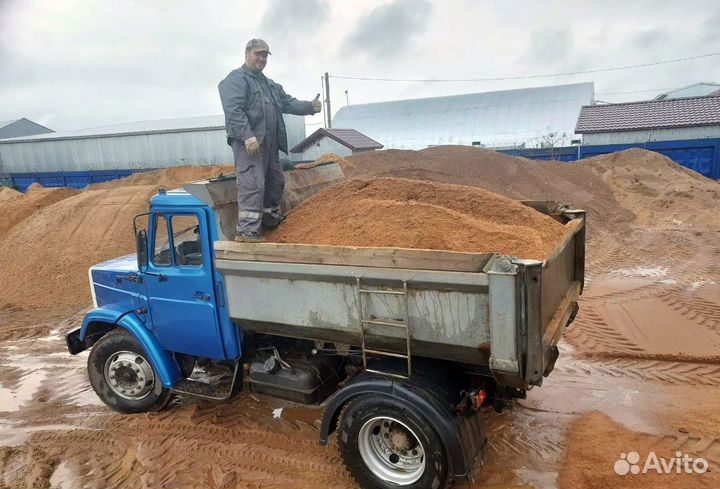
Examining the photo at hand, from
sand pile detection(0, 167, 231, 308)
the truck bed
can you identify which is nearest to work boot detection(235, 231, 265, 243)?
the truck bed

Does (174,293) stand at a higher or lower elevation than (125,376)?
higher

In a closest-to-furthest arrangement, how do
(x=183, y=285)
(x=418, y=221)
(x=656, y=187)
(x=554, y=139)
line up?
(x=418, y=221) → (x=183, y=285) → (x=656, y=187) → (x=554, y=139)

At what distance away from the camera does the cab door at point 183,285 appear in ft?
14.5

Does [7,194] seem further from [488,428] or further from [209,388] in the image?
[488,428]

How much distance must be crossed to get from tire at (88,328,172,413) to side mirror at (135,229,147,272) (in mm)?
806

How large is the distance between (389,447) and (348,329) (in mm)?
1004

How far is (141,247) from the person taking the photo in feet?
15.5

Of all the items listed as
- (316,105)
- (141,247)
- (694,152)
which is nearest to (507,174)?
(694,152)

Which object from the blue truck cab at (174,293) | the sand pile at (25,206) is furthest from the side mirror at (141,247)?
the sand pile at (25,206)

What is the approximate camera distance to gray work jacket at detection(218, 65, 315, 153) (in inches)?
177

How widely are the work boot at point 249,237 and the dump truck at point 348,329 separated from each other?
0.16m

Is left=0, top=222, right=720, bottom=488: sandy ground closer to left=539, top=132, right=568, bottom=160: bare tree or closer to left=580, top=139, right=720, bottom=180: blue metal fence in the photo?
left=580, top=139, right=720, bottom=180: blue metal fence

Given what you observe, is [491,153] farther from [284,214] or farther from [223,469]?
[223,469]

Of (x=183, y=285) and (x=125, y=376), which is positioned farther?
(x=125, y=376)
